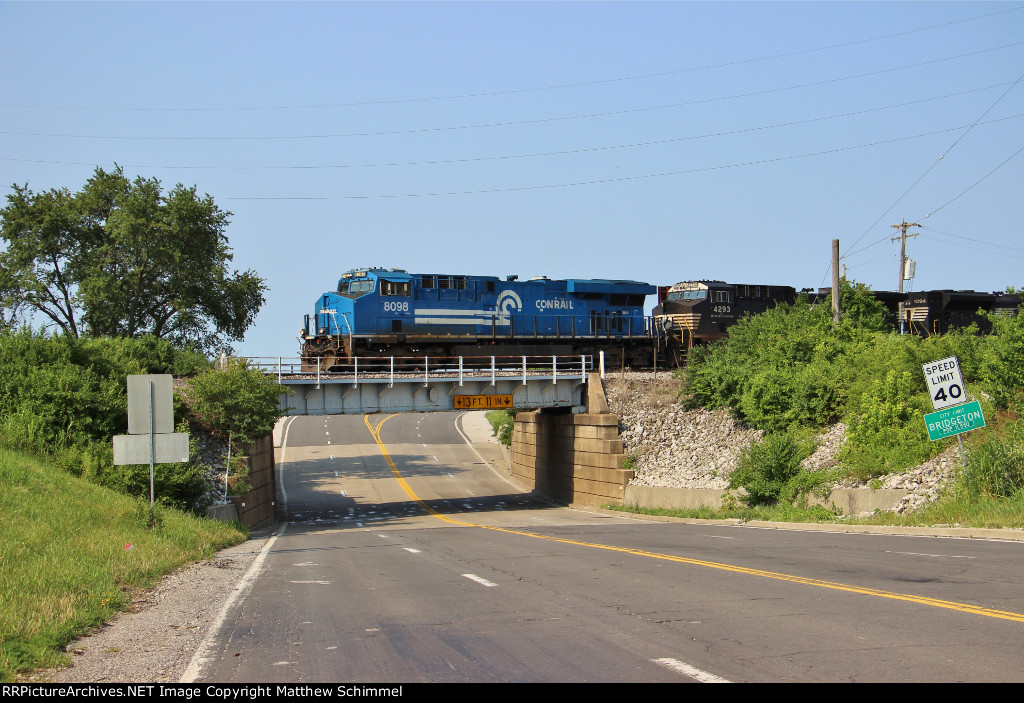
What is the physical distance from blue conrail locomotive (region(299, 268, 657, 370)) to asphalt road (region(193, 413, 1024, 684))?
17.6 m

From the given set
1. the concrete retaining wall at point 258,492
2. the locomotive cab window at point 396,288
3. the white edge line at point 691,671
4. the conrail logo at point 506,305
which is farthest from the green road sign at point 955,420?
the locomotive cab window at point 396,288

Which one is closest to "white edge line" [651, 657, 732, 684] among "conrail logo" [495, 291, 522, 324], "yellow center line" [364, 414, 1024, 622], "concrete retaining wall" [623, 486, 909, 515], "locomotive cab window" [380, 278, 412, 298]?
"yellow center line" [364, 414, 1024, 622]

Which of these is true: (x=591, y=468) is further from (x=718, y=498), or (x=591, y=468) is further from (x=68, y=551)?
(x=68, y=551)

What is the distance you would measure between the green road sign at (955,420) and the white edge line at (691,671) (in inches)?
625

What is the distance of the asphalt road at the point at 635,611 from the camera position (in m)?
6.93

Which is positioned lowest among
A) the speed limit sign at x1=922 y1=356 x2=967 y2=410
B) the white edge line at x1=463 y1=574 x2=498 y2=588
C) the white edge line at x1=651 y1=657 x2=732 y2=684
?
the white edge line at x1=463 y1=574 x2=498 y2=588

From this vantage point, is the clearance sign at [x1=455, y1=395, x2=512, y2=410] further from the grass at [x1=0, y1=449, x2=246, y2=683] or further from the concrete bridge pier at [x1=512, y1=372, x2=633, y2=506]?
the grass at [x1=0, y1=449, x2=246, y2=683]

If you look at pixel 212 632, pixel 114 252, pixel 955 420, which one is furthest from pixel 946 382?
pixel 114 252

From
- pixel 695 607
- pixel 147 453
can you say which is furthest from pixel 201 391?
pixel 695 607

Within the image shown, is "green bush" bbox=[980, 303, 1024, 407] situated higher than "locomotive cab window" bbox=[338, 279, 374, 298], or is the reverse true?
"locomotive cab window" bbox=[338, 279, 374, 298]

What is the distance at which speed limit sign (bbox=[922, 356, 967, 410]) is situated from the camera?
2012 centimetres

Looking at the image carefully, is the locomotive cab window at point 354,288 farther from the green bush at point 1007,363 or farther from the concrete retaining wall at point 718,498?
the green bush at point 1007,363
